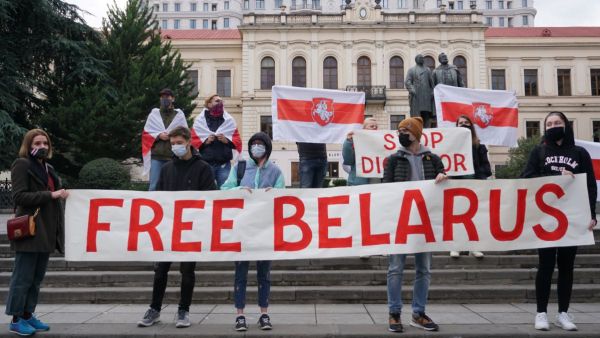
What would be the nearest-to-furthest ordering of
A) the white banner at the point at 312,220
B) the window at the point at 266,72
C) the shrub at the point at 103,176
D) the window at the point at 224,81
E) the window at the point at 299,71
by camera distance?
the white banner at the point at 312,220 < the shrub at the point at 103,176 < the window at the point at 299,71 < the window at the point at 266,72 < the window at the point at 224,81

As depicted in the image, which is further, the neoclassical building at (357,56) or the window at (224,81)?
the window at (224,81)

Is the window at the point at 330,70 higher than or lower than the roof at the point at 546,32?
lower

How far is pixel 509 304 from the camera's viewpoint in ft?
21.7

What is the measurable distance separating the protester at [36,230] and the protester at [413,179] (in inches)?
141

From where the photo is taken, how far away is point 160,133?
786 cm

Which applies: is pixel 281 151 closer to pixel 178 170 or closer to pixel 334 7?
pixel 178 170

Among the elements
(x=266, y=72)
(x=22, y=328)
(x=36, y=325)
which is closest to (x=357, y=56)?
(x=266, y=72)

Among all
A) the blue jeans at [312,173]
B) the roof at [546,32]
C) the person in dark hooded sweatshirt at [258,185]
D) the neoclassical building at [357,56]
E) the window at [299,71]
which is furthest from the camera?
the roof at [546,32]

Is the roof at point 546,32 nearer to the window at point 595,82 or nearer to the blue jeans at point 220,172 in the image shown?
the window at point 595,82

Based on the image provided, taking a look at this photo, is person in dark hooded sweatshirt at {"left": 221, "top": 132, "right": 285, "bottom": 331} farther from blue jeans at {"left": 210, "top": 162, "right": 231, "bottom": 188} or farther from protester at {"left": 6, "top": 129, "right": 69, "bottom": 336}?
blue jeans at {"left": 210, "top": 162, "right": 231, "bottom": 188}

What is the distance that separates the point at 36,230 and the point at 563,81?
52.7 m

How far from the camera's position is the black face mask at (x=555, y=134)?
17.6 feet

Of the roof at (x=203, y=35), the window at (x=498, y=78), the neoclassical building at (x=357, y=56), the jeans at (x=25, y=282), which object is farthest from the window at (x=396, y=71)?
the jeans at (x=25, y=282)

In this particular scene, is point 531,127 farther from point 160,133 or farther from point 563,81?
point 160,133
